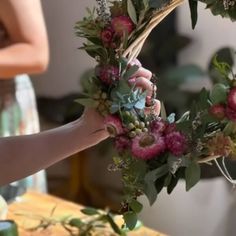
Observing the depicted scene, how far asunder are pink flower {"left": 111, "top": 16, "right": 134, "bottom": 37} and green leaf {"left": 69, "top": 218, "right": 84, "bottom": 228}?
42cm

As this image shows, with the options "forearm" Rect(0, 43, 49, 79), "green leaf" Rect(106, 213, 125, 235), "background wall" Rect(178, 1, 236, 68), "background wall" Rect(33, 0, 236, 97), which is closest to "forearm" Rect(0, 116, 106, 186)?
"green leaf" Rect(106, 213, 125, 235)

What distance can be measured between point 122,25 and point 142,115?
0.27ft

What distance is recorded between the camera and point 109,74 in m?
0.60

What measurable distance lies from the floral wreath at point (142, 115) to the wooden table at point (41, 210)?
1.14 ft

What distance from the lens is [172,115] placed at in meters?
0.60

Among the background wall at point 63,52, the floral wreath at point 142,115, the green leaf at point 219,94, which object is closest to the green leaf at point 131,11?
the floral wreath at point 142,115

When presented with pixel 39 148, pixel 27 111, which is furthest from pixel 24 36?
pixel 39 148

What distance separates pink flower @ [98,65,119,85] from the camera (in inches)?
23.5

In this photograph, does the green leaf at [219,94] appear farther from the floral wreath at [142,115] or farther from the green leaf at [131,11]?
the green leaf at [131,11]

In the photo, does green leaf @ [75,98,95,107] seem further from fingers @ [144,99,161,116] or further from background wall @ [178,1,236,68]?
background wall @ [178,1,236,68]

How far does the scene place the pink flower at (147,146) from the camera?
56cm

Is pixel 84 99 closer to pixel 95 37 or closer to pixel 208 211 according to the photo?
pixel 95 37

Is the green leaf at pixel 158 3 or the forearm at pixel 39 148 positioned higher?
the green leaf at pixel 158 3

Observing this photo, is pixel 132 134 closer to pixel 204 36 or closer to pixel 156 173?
pixel 156 173
